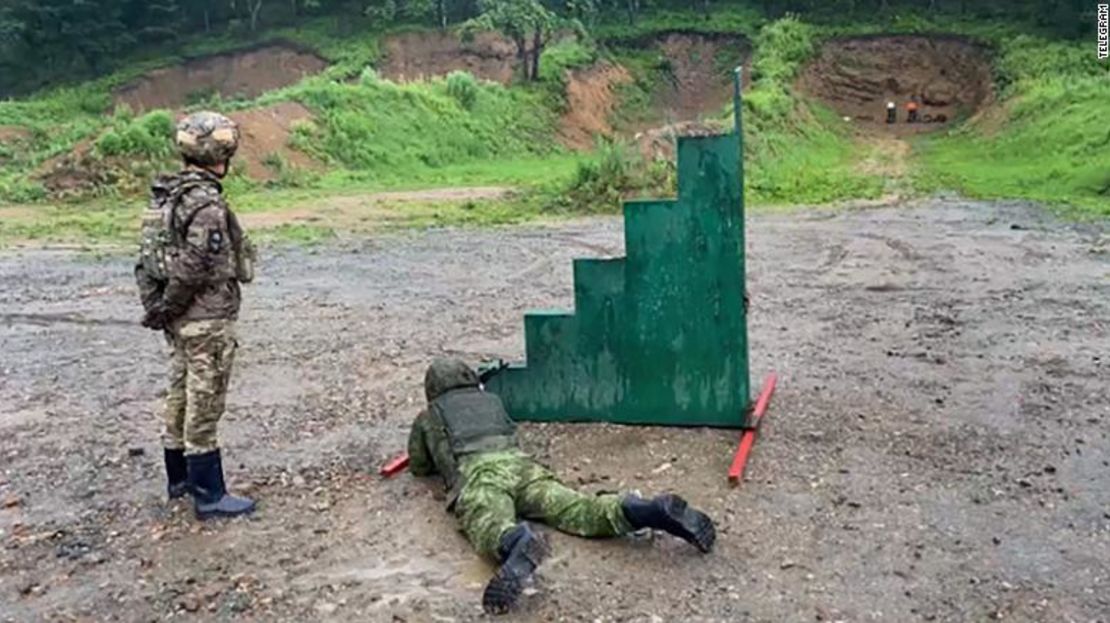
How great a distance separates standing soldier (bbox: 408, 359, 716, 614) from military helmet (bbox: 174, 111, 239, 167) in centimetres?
125

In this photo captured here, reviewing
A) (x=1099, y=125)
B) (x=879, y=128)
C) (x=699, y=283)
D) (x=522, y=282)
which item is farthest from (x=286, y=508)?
(x=879, y=128)

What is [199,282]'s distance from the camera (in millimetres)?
4121

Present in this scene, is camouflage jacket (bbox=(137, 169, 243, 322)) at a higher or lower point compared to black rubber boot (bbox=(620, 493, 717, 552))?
higher

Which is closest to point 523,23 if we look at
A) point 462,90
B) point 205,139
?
point 462,90

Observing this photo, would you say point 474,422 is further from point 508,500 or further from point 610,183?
point 610,183

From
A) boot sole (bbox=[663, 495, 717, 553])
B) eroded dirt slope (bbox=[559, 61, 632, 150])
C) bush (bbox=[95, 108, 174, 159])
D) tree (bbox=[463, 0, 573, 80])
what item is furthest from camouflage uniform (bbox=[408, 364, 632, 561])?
tree (bbox=[463, 0, 573, 80])

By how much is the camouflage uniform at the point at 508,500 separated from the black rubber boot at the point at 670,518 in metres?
0.06

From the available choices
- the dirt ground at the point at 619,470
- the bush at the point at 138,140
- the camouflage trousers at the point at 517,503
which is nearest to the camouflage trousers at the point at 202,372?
the dirt ground at the point at 619,470

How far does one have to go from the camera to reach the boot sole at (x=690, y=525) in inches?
146

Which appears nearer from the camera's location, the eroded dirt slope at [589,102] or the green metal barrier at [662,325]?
the green metal barrier at [662,325]

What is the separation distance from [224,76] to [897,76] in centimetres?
2488

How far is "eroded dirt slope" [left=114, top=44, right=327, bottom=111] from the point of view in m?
39.5

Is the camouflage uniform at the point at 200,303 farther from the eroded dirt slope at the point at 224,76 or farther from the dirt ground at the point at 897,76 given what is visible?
the eroded dirt slope at the point at 224,76

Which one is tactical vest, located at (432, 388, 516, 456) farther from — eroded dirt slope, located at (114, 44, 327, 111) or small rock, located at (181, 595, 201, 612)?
eroded dirt slope, located at (114, 44, 327, 111)
